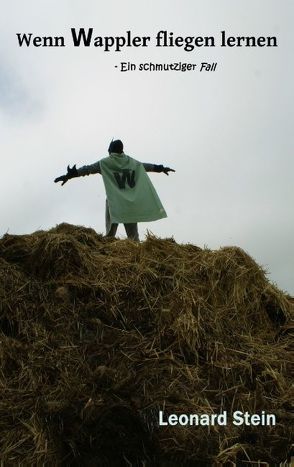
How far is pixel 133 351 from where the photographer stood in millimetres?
5727

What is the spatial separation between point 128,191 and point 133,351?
3656 mm

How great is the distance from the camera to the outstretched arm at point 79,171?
865 centimetres

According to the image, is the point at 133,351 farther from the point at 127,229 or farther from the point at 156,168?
the point at 156,168

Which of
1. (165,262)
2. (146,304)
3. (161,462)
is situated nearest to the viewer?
(161,462)

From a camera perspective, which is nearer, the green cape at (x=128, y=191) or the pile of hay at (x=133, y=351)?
the pile of hay at (x=133, y=351)

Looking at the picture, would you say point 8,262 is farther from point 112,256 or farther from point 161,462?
point 161,462

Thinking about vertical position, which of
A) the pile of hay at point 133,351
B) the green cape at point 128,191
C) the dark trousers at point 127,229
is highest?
the green cape at point 128,191

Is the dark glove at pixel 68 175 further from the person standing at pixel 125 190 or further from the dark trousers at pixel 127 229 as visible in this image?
the dark trousers at pixel 127 229

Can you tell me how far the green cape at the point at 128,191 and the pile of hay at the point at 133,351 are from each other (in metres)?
1.73

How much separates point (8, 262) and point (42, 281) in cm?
46

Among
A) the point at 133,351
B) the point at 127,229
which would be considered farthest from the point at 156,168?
the point at 133,351

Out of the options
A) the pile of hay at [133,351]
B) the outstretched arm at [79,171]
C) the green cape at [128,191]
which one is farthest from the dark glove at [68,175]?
the pile of hay at [133,351]

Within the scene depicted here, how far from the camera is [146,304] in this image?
6141 mm

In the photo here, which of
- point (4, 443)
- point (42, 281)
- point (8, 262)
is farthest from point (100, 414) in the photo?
point (8, 262)
